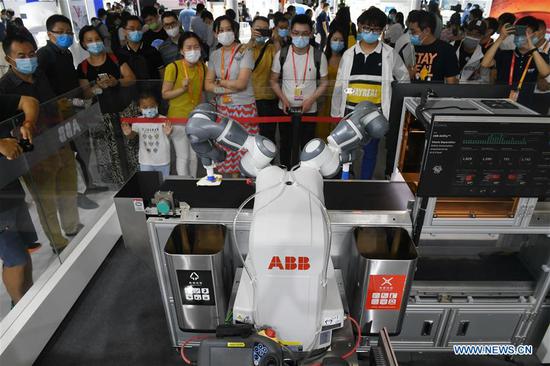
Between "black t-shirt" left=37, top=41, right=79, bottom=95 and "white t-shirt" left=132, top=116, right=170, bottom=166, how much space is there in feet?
2.36

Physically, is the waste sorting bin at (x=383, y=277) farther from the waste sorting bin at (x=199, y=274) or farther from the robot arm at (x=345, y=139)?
the waste sorting bin at (x=199, y=274)

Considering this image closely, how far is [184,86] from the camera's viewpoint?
Answer: 10.5ft

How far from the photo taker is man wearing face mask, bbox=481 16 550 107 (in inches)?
139

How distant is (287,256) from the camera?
132 centimetres

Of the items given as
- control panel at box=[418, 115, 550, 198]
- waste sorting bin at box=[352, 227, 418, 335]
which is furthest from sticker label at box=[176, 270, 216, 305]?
control panel at box=[418, 115, 550, 198]

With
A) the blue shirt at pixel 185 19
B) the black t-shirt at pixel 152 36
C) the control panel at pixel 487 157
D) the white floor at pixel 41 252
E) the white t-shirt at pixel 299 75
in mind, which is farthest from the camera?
the blue shirt at pixel 185 19

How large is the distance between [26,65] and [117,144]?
107 centimetres

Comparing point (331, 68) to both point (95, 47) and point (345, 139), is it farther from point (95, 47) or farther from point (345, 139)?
point (345, 139)

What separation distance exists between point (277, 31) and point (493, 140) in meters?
4.31

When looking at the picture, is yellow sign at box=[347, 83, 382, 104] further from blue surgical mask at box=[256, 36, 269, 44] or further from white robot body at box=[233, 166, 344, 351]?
white robot body at box=[233, 166, 344, 351]

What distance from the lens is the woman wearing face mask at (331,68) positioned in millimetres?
3505

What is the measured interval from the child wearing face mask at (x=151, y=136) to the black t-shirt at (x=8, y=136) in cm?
91

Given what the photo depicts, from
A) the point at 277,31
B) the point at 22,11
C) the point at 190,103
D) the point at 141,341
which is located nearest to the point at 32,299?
the point at 141,341

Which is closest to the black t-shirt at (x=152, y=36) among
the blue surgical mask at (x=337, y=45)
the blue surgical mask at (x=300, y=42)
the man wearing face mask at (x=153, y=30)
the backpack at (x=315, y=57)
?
the man wearing face mask at (x=153, y=30)
